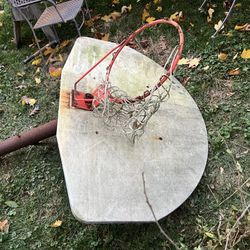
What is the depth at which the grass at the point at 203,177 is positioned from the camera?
4004mm

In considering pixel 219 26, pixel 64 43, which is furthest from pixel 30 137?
pixel 219 26

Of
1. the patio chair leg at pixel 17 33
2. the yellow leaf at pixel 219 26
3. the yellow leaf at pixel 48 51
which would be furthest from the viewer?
the patio chair leg at pixel 17 33

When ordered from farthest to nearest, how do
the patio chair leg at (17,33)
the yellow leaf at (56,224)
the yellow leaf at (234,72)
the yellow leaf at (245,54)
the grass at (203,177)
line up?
the patio chair leg at (17,33) < the yellow leaf at (245,54) < the yellow leaf at (234,72) < the yellow leaf at (56,224) < the grass at (203,177)

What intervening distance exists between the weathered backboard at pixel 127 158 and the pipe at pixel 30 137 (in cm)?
45

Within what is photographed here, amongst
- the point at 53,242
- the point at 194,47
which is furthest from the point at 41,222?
the point at 194,47

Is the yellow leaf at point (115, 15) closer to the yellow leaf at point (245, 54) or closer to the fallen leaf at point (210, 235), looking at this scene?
the yellow leaf at point (245, 54)

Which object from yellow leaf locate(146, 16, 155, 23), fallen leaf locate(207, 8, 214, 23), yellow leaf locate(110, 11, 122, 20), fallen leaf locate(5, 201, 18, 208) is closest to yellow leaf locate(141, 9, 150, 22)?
yellow leaf locate(146, 16, 155, 23)

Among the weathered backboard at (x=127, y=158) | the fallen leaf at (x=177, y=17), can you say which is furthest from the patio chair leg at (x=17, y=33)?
the fallen leaf at (x=177, y=17)

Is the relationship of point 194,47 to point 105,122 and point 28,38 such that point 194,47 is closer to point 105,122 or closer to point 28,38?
point 105,122

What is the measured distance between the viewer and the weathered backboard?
366cm

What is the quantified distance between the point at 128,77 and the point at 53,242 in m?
1.86

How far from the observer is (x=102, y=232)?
161 inches

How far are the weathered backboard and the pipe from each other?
0.45 meters

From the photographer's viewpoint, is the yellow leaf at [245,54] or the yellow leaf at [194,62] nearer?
the yellow leaf at [245,54]
